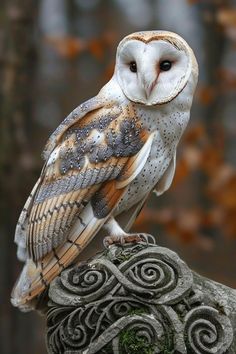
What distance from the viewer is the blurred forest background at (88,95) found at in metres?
6.17

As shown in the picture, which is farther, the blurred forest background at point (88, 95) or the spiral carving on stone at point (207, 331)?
the blurred forest background at point (88, 95)

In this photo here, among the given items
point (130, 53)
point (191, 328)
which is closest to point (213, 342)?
point (191, 328)

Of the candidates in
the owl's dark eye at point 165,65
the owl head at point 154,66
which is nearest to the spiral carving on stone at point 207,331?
the owl head at point 154,66

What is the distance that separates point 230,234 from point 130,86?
223 inches

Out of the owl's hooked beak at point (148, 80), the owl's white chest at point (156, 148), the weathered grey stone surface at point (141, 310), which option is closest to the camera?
the weathered grey stone surface at point (141, 310)

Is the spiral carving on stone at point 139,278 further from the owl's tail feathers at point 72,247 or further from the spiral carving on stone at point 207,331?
the owl's tail feathers at point 72,247

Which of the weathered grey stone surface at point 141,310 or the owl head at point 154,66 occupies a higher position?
the owl head at point 154,66

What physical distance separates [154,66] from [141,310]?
960 mm

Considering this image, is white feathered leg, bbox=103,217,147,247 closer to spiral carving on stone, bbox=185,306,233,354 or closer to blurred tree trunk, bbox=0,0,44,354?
spiral carving on stone, bbox=185,306,233,354

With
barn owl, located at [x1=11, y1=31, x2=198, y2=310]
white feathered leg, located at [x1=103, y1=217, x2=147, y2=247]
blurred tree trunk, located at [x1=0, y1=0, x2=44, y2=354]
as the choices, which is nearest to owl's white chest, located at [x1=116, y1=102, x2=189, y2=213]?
barn owl, located at [x1=11, y1=31, x2=198, y2=310]

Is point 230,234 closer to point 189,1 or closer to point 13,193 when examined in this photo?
point 189,1

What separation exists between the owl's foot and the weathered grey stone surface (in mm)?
198

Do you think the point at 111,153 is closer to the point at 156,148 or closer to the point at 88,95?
the point at 156,148

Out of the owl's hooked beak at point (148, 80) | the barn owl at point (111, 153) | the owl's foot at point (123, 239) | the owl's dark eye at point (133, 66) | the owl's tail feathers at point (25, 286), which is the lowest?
the owl's tail feathers at point (25, 286)
